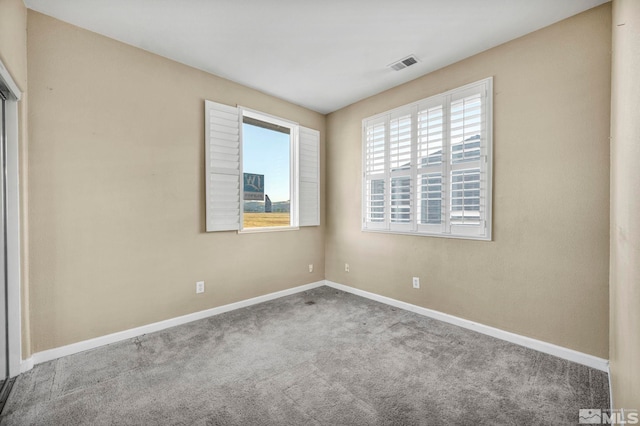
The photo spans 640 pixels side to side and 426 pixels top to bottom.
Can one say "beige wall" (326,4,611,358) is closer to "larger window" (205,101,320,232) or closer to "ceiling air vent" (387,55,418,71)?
"ceiling air vent" (387,55,418,71)

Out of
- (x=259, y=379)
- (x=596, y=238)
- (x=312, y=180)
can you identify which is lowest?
(x=259, y=379)

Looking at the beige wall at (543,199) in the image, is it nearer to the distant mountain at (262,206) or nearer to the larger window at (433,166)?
the larger window at (433,166)

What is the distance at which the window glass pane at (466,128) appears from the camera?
2.69 metres

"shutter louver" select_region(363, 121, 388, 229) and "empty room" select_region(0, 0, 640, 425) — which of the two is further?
"shutter louver" select_region(363, 121, 388, 229)

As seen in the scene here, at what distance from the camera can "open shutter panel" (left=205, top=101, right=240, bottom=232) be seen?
3.06m

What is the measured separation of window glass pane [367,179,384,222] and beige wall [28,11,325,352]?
1818 millimetres

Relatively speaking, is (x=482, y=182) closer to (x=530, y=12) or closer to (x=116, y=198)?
(x=530, y=12)

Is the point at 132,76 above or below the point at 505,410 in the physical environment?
above

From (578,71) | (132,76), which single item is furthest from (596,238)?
(132,76)

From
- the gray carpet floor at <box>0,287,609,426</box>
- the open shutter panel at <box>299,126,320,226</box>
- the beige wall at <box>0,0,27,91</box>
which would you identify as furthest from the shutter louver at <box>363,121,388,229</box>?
the beige wall at <box>0,0,27,91</box>

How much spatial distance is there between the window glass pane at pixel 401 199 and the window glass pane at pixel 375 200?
0.56 feet

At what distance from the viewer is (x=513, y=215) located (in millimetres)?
2500

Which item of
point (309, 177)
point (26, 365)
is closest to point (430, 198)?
point (309, 177)

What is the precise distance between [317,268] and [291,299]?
75cm
